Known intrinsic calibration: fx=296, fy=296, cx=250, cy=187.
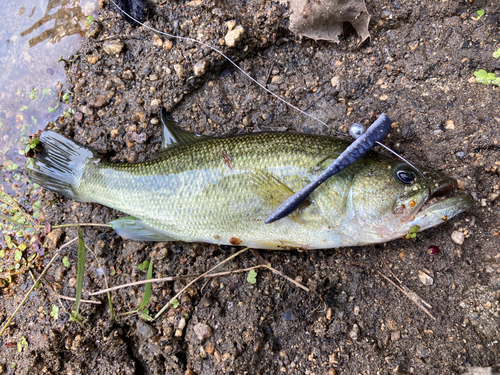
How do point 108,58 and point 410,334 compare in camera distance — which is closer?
point 410,334

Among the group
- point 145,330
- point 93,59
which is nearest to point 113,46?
point 93,59

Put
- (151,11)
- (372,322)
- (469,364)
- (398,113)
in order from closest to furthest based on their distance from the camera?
(469,364), (372,322), (398,113), (151,11)

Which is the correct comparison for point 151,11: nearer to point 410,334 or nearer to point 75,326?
point 75,326

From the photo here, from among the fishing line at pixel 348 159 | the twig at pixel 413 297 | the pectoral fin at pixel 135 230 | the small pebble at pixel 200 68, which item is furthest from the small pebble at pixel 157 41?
the twig at pixel 413 297

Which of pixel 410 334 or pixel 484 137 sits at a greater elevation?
pixel 484 137

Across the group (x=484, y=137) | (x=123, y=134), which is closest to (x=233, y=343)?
(x=123, y=134)

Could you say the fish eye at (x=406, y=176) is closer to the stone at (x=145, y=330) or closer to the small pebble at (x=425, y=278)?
the small pebble at (x=425, y=278)

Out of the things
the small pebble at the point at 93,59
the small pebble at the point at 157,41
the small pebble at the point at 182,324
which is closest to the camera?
the small pebble at the point at 182,324

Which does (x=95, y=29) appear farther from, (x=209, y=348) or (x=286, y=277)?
(x=209, y=348)
